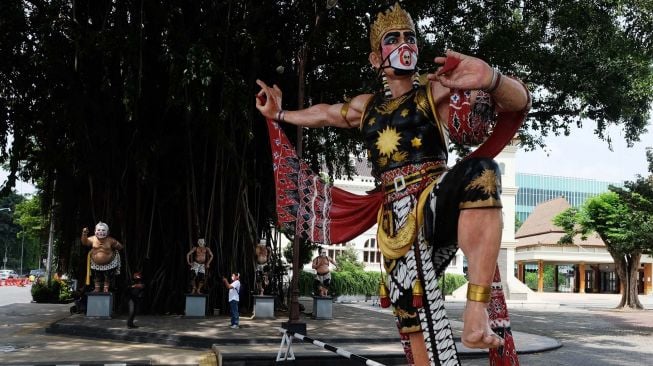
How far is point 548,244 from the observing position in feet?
114

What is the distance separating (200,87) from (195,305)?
14.7ft

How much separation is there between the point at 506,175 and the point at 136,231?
53.6 feet

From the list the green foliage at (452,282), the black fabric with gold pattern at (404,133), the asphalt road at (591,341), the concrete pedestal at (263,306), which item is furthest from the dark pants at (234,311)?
the green foliage at (452,282)

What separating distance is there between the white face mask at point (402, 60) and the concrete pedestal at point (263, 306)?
31.4 ft

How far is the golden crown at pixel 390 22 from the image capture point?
292 centimetres

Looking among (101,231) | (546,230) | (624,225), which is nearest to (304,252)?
(101,231)

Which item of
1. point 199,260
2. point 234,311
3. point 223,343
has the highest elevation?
point 199,260

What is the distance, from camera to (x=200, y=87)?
30.0 ft

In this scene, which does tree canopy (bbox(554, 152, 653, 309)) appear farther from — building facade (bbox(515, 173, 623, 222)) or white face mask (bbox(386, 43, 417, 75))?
building facade (bbox(515, 173, 623, 222))

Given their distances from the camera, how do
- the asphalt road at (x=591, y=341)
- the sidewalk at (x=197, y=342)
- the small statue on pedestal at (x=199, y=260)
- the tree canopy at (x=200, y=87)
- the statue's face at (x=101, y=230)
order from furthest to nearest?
the small statue on pedestal at (x=199, y=260)
the statue's face at (x=101, y=230)
the tree canopy at (x=200, y=87)
the asphalt road at (x=591, y=341)
the sidewalk at (x=197, y=342)

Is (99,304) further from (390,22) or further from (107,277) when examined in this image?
(390,22)

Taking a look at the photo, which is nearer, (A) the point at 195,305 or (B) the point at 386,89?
(B) the point at 386,89

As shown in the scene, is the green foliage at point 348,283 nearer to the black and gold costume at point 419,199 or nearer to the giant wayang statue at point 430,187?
the giant wayang statue at point 430,187

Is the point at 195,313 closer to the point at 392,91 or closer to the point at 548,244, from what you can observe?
the point at 392,91
